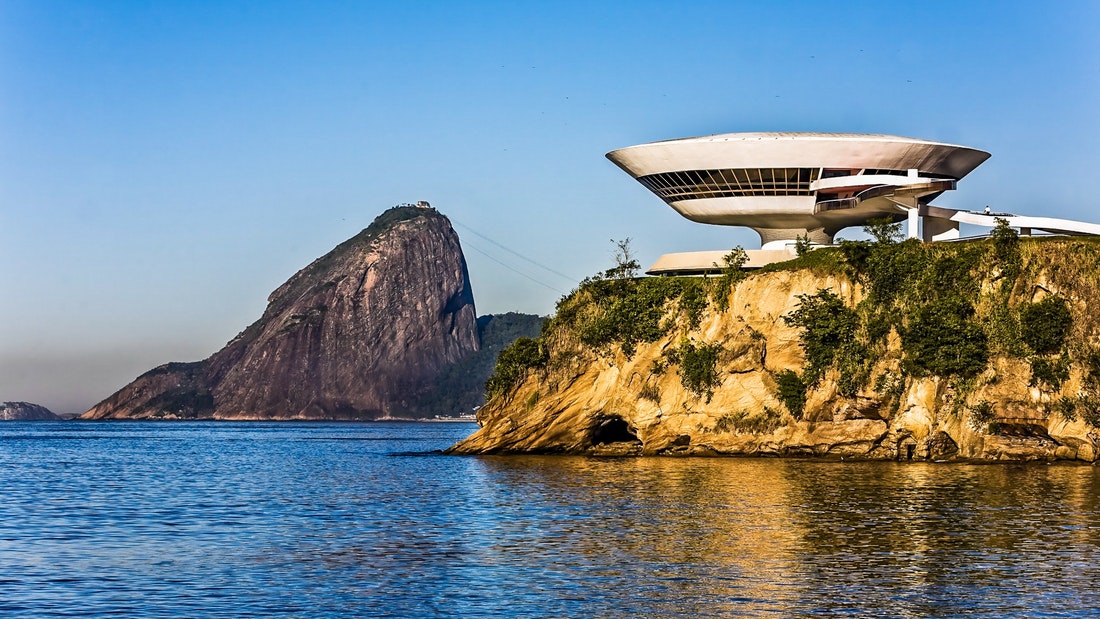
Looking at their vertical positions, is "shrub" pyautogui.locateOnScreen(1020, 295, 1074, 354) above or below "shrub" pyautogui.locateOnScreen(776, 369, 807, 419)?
above

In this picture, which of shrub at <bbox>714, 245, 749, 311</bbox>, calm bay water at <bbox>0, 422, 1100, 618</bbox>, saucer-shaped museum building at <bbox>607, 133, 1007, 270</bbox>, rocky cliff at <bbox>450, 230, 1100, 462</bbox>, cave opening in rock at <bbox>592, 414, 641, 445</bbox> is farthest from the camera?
saucer-shaped museum building at <bbox>607, 133, 1007, 270</bbox>

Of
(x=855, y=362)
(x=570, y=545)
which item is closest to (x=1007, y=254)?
(x=855, y=362)

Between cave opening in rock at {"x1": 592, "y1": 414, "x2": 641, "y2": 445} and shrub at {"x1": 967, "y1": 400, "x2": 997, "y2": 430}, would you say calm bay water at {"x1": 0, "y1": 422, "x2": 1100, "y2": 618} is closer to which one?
shrub at {"x1": 967, "y1": 400, "x2": 997, "y2": 430}

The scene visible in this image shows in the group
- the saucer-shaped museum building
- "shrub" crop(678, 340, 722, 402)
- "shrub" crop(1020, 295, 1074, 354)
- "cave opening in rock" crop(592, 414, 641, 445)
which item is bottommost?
"cave opening in rock" crop(592, 414, 641, 445)

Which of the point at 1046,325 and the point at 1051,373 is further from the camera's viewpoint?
the point at 1046,325

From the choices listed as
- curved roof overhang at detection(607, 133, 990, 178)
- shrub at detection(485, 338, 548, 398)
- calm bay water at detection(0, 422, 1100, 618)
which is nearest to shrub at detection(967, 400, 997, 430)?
calm bay water at detection(0, 422, 1100, 618)

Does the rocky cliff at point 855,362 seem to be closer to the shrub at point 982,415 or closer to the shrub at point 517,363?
the shrub at point 982,415

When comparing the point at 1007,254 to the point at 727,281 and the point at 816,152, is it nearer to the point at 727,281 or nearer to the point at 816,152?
the point at 727,281
